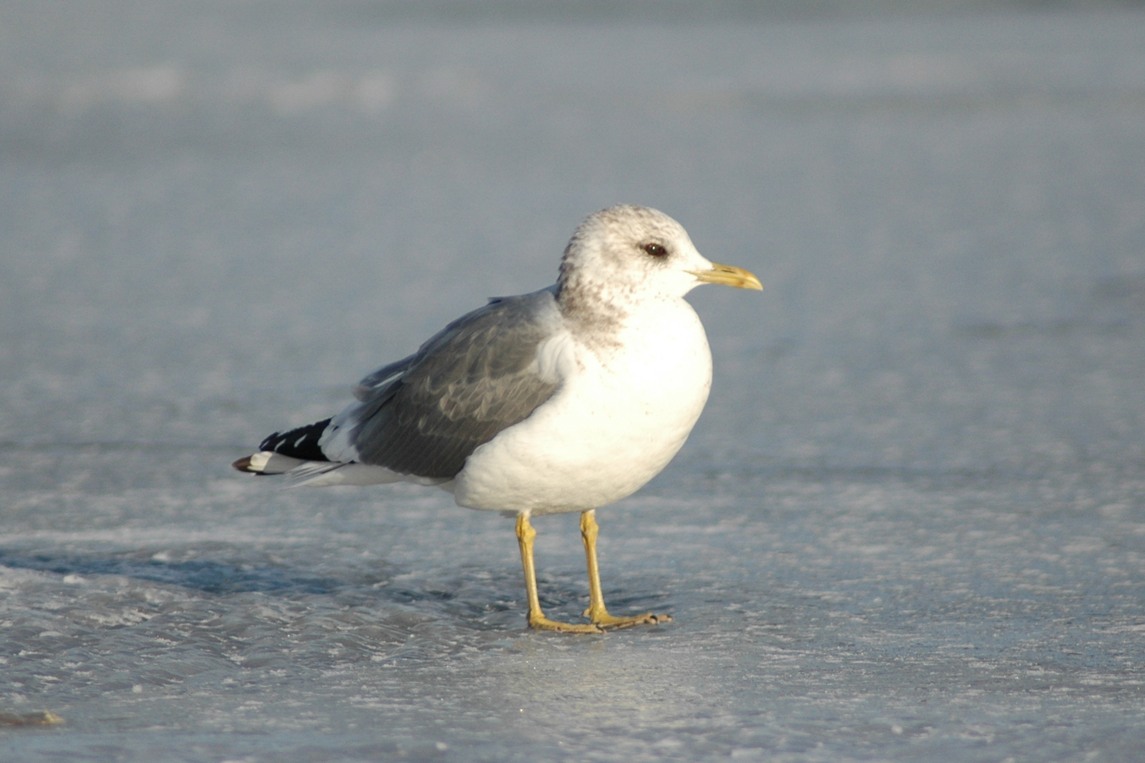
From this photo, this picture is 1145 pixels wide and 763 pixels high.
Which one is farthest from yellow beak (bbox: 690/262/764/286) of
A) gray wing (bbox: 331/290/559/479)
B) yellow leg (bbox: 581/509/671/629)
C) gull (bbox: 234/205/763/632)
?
yellow leg (bbox: 581/509/671/629)

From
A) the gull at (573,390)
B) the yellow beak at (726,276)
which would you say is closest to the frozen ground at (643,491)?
the gull at (573,390)

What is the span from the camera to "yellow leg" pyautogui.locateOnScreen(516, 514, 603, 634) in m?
4.43

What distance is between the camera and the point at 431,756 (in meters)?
3.29

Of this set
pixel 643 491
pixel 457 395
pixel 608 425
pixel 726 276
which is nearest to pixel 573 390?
pixel 608 425

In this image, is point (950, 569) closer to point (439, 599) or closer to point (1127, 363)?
point (439, 599)

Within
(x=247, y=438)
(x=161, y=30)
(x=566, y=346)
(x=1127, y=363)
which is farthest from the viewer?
(x=161, y=30)

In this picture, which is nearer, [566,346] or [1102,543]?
[566,346]

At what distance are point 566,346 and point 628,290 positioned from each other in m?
0.25

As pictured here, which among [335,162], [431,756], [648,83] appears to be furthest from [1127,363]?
[648,83]

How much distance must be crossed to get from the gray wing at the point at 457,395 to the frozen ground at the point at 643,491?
16.7 inches

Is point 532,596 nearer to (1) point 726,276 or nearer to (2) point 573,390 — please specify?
(2) point 573,390

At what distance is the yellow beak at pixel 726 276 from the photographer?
455 centimetres

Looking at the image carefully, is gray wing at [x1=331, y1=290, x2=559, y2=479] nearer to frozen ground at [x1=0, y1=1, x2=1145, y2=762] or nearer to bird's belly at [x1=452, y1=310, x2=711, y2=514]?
bird's belly at [x1=452, y1=310, x2=711, y2=514]

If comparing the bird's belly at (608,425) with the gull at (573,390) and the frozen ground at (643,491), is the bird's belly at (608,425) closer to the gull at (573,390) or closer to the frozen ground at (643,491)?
the gull at (573,390)
